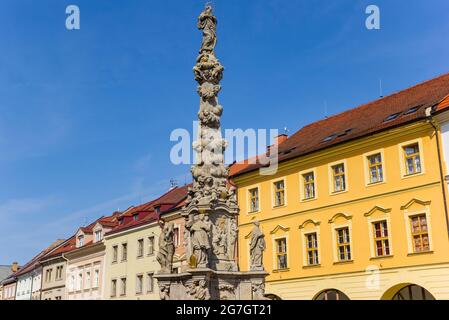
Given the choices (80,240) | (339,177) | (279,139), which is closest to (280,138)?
(279,139)

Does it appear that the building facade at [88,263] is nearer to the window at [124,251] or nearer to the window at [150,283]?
the window at [124,251]

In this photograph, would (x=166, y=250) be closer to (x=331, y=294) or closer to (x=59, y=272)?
(x=331, y=294)

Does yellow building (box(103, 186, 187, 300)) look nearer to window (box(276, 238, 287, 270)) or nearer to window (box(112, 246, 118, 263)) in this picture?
window (box(112, 246, 118, 263))

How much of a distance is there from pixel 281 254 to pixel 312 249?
6.54 ft

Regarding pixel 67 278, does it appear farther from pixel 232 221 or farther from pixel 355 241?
pixel 232 221

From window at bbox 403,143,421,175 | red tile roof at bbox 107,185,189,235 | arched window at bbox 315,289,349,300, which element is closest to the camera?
window at bbox 403,143,421,175

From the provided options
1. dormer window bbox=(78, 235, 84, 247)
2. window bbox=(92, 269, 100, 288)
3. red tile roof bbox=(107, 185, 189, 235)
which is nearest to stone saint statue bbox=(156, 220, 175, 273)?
red tile roof bbox=(107, 185, 189, 235)

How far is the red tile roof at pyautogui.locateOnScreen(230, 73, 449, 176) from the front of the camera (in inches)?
964

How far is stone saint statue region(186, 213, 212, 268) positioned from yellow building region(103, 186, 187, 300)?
2047 centimetres

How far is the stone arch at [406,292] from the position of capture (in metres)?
22.5

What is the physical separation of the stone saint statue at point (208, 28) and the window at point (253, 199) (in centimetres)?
1652

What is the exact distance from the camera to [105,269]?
39.0m
